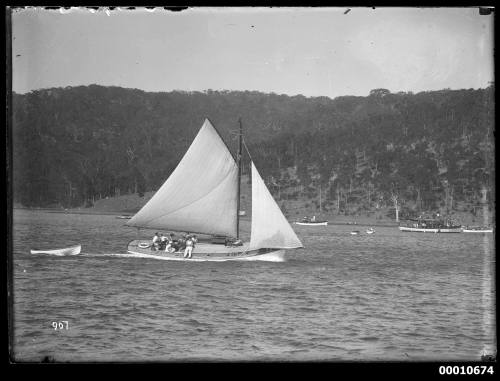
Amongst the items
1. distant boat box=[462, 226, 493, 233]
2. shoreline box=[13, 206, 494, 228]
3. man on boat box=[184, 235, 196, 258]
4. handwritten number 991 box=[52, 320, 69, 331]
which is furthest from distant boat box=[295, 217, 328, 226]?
handwritten number 991 box=[52, 320, 69, 331]

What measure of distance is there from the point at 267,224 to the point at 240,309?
15.6 feet

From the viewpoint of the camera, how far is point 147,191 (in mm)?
17844

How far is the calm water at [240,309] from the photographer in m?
12.6

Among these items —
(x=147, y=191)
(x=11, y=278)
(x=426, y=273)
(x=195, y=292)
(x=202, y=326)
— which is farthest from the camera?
(x=147, y=191)

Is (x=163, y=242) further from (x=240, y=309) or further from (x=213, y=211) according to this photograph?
(x=240, y=309)

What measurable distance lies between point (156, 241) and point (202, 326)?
5746mm

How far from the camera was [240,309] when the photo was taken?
46.2 feet

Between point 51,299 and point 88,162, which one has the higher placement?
point 88,162

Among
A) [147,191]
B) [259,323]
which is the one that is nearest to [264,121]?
[147,191]

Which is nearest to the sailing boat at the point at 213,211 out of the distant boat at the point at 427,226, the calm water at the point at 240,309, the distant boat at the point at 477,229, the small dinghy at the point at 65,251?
the calm water at the point at 240,309

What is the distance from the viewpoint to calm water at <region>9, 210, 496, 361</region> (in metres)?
12.6

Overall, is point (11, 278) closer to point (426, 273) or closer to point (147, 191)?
point (147, 191)

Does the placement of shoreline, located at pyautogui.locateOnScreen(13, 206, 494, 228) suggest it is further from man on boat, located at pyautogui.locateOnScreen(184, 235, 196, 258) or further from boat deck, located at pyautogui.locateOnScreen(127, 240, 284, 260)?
man on boat, located at pyautogui.locateOnScreen(184, 235, 196, 258)

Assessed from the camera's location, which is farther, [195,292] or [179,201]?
[179,201]
